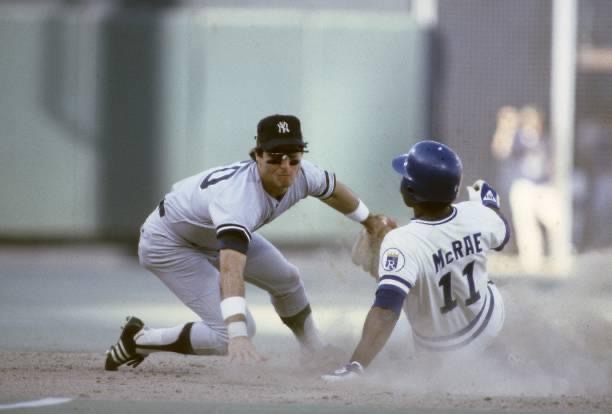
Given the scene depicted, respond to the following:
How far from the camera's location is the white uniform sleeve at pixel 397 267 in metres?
6.18

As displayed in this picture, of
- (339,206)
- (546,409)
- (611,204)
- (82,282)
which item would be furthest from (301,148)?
(611,204)

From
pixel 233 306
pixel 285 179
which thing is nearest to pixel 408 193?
pixel 285 179

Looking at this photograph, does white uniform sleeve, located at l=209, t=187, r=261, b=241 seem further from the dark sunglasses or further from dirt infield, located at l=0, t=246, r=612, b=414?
dirt infield, located at l=0, t=246, r=612, b=414

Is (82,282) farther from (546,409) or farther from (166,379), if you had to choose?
(546,409)

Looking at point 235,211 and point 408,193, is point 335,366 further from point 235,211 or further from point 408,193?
point 235,211

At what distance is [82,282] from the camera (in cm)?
1452

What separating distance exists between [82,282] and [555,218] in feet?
21.2

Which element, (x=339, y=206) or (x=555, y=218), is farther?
(x=555, y=218)

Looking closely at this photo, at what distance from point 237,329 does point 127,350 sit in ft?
4.79

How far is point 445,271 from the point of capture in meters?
6.45

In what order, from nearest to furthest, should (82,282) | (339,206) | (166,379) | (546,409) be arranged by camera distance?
(546,409), (166,379), (339,206), (82,282)

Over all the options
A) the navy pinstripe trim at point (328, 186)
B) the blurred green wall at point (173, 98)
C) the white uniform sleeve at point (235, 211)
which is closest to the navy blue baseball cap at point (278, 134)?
the white uniform sleeve at point (235, 211)

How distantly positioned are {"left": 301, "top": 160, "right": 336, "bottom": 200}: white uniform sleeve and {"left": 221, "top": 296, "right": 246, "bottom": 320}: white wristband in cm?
119

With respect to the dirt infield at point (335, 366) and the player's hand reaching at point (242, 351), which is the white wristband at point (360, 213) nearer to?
the dirt infield at point (335, 366)
